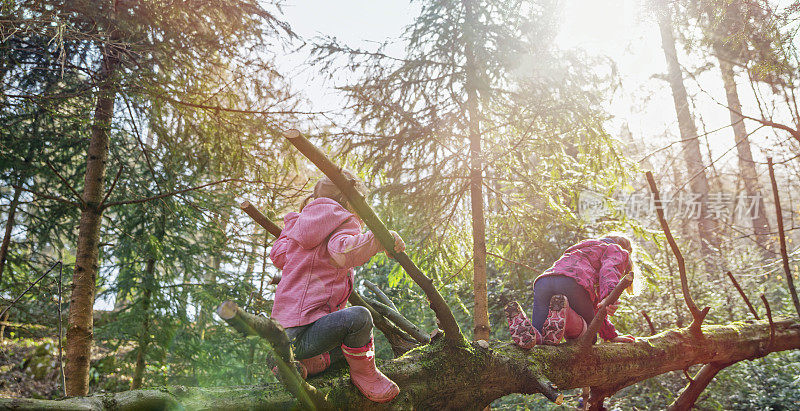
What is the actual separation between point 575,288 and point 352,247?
2.05 m

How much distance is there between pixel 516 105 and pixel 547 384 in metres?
3.51

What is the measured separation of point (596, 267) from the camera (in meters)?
3.55

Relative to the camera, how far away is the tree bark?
166 cm

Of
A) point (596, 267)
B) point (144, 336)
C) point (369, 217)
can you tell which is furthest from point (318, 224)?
point (144, 336)

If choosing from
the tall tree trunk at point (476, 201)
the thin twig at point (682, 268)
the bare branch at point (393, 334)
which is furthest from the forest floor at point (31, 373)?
the thin twig at point (682, 268)

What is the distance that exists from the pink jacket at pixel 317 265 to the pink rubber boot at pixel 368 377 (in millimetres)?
261

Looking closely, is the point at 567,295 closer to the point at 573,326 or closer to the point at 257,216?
the point at 573,326

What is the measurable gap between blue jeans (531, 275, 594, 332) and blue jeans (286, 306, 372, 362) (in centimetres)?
177

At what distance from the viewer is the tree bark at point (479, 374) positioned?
5.43ft

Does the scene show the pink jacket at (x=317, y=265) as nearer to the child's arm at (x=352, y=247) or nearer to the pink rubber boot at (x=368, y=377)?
the child's arm at (x=352, y=247)

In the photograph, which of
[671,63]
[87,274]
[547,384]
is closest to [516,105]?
[547,384]

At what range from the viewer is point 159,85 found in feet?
14.8

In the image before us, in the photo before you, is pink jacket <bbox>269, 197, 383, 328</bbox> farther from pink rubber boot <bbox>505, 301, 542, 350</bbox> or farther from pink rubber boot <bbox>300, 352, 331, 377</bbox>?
pink rubber boot <bbox>505, 301, 542, 350</bbox>

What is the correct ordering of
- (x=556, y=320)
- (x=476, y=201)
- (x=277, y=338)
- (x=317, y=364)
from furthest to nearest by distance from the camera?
(x=476, y=201) → (x=556, y=320) → (x=317, y=364) → (x=277, y=338)
